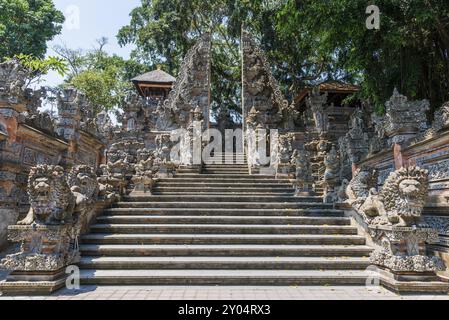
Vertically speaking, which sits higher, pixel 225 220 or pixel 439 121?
pixel 439 121

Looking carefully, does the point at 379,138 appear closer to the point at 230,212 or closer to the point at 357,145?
the point at 357,145

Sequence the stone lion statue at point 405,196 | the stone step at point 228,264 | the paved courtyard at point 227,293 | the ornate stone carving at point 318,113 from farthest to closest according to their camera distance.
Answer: the ornate stone carving at point 318,113, the stone step at point 228,264, the stone lion statue at point 405,196, the paved courtyard at point 227,293

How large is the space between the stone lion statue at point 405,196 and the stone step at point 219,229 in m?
1.34

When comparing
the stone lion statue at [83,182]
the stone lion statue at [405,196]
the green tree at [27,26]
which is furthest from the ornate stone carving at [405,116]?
the green tree at [27,26]

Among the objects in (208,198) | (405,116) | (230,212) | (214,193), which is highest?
(405,116)

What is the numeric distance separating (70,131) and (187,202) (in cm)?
502

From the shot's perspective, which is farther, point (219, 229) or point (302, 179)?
point (302, 179)

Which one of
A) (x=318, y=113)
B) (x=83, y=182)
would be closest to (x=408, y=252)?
(x=83, y=182)

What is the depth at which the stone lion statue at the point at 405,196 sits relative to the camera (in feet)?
15.1

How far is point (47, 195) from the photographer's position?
4.62 meters

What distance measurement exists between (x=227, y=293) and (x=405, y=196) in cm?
305

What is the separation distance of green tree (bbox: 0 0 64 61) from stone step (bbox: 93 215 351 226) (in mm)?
16324

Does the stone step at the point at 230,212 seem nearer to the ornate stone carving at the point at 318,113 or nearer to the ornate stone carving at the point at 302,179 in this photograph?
the ornate stone carving at the point at 302,179
